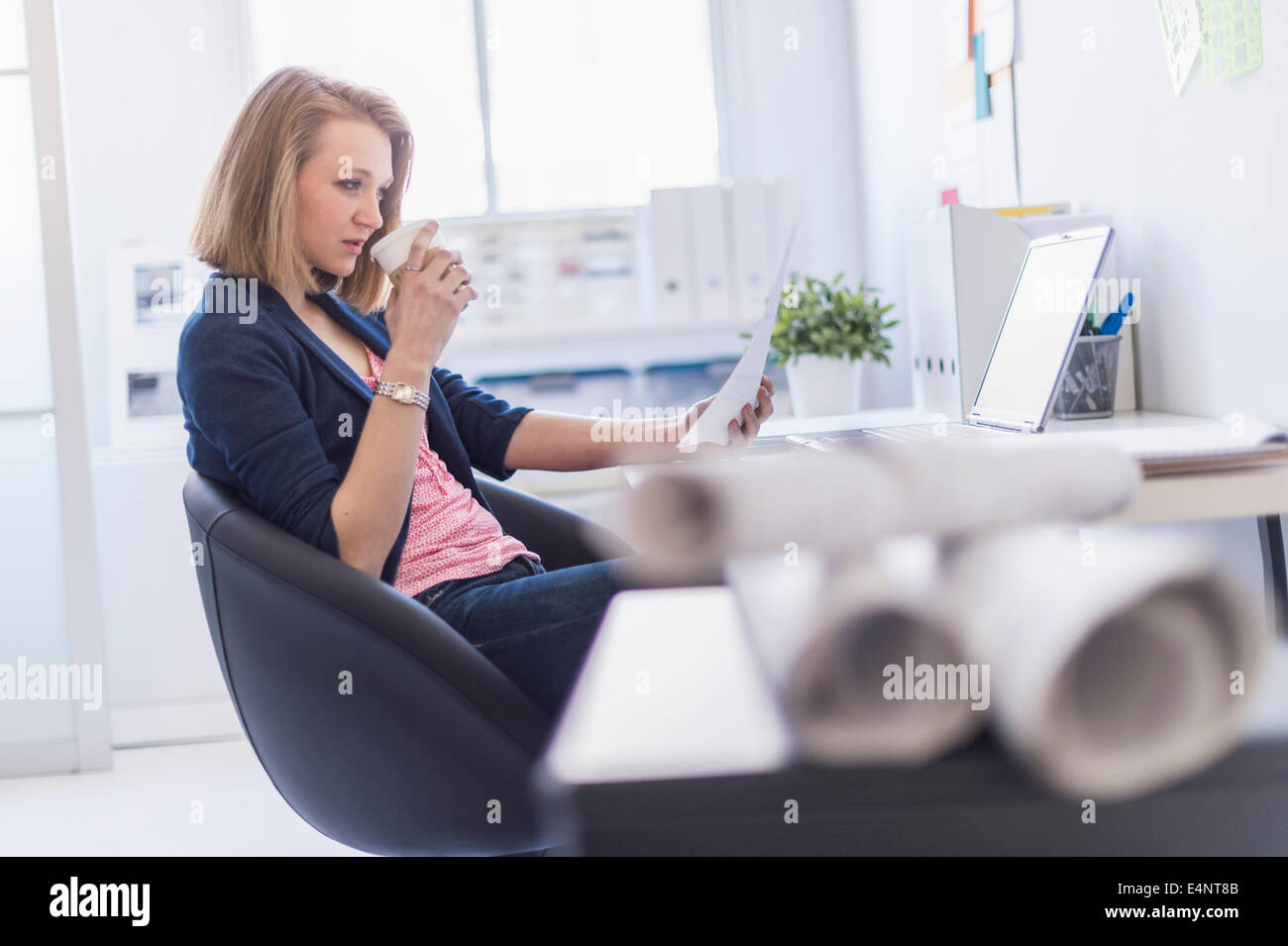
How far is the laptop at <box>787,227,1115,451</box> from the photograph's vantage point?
54.4 inches

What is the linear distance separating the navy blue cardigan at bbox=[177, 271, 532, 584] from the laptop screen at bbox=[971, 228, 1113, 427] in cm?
77

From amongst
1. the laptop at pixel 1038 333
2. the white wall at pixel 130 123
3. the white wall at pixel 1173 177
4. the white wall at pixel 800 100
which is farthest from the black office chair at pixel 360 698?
the white wall at pixel 800 100

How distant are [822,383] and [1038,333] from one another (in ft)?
3.68

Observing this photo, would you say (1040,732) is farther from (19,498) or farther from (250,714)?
(19,498)

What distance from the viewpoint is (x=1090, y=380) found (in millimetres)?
1600

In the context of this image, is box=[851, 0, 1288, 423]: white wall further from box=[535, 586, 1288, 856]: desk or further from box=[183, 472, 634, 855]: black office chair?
box=[535, 586, 1288, 856]: desk

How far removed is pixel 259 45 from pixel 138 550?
4.96 ft

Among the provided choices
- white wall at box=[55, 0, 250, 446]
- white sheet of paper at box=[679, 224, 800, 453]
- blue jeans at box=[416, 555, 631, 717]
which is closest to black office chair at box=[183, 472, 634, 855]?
blue jeans at box=[416, 555, 631, 717]

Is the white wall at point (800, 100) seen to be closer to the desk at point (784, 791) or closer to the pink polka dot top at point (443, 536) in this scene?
the pink polka dot top at point (443, 536)

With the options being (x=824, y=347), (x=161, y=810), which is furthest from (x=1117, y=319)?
(x=161, y=810)

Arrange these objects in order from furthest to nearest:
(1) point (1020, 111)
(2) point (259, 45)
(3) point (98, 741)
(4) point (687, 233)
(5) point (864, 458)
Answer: (2) point (259, 45)
(4) point (687, 233)
(3) point (98, 741)
(1) point (1020, 111)
(5) point (864, 458)

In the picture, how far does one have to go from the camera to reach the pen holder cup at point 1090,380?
5.25 ft

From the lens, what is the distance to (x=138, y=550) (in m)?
2.79
